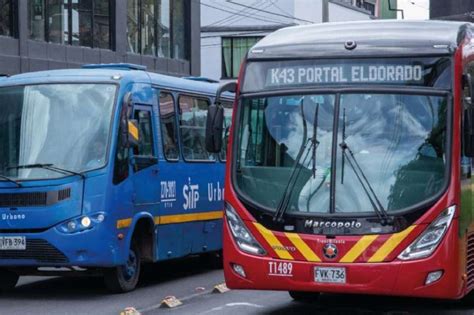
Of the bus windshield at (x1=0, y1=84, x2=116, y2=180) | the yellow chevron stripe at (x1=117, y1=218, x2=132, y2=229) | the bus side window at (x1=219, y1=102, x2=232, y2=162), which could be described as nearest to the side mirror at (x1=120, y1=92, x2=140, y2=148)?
the bus windshield at (x1=0, y1=84, x2=116, y2=180)

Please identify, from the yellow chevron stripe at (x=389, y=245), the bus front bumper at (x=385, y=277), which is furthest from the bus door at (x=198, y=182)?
the yellow chevron stripe at (x=389, y=245)

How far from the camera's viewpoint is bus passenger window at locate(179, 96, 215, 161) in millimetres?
15367

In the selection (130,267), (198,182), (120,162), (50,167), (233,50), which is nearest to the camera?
(50,167)

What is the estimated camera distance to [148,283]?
49.3 ft

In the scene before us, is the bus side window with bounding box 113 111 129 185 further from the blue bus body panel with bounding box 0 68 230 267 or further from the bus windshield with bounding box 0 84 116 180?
the bus windshield with bounding box 0 84 116 180

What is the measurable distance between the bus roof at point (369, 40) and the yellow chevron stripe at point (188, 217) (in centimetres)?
405

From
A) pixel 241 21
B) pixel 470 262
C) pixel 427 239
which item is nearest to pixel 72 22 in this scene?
pixel 470 262

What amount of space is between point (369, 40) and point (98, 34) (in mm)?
19470

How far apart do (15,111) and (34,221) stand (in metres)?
1.60

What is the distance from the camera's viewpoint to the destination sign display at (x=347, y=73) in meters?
10.2

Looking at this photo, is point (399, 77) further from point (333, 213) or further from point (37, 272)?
point (37, 272)

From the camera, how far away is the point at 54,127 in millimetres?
13117

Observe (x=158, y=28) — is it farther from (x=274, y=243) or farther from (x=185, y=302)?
(x=274, y=243)

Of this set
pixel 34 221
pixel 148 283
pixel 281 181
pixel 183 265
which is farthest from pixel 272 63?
pixel 183 265
